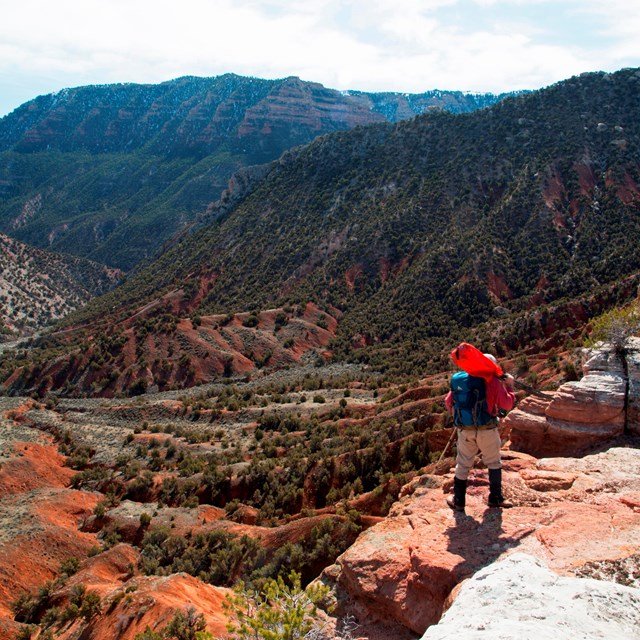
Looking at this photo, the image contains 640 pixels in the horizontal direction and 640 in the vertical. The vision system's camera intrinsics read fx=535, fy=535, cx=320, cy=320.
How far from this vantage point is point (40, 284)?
294 ft

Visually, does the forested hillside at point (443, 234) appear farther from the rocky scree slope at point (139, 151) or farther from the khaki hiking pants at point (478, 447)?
the rocky scree slope at point (139, 151)

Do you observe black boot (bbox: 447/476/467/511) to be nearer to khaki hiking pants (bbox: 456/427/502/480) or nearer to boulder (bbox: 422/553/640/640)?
khaki hiking pants (bbox: 456/427/502/480)

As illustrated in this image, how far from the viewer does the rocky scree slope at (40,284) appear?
7900cm

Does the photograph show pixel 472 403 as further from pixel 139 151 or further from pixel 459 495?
pixel 139 151

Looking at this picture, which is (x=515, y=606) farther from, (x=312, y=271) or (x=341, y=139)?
(x=341, y=139)

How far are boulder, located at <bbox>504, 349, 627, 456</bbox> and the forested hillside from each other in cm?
2592

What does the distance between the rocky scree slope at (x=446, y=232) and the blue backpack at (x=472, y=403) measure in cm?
2989

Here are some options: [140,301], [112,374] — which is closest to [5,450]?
[112,374]

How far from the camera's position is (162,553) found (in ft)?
55.0

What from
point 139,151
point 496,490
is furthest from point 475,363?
point 139,151

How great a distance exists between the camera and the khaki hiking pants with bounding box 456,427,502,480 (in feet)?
24.7

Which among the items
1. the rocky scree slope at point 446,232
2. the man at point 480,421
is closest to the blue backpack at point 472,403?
the man at point 480,421

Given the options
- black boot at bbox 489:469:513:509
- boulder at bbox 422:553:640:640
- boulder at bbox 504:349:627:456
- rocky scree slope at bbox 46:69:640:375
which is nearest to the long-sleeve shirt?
black boot at bbox 489:469:513:509

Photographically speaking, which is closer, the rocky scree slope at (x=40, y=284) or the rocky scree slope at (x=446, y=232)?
the rocky scree slope at (x=446, y=232)
